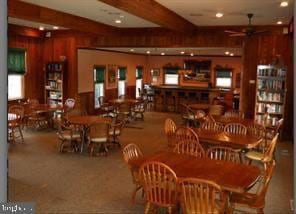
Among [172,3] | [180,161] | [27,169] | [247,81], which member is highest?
[172,3]

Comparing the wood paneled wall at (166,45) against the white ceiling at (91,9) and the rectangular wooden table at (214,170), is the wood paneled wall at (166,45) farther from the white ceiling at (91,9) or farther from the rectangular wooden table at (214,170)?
the rectangular wooden table at (214,170)

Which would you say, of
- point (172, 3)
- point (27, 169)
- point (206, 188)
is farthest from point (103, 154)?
point (206, 188)

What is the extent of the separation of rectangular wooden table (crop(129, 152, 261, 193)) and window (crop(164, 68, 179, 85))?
Answer: 43.3 ft

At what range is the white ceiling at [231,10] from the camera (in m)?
6.04

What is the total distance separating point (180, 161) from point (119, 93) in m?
11.2

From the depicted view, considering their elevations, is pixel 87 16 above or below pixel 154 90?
above

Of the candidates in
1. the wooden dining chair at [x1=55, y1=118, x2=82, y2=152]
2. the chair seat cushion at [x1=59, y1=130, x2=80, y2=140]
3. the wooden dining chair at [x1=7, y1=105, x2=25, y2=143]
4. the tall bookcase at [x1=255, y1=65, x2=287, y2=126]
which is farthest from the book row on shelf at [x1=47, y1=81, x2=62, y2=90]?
the tall bookcase at [x1=255, y1=65, x2=287, y2=126]

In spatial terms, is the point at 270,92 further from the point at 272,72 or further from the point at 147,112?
the point at 147,112

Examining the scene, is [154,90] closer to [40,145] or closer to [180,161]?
[40,145]

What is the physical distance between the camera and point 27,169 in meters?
5.90

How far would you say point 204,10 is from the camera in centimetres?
693

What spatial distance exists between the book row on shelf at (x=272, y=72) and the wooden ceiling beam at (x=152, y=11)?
2384mm

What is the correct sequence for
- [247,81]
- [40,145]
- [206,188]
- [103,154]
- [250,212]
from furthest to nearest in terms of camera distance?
[247,81]
[40,145]
[103,154]
[250,212]
[206,188]

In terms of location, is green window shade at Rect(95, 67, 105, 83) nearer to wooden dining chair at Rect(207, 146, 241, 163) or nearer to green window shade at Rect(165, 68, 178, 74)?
green window shade at Rect(165, 68, 178, 74)
